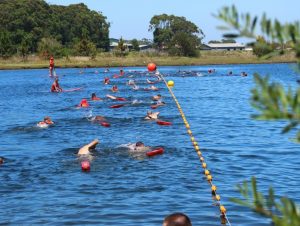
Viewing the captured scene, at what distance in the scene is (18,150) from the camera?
19.0 m

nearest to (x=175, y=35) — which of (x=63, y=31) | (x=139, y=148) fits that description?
(x=63, y=31)

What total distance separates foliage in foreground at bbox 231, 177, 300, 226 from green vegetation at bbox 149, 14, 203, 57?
407 feet

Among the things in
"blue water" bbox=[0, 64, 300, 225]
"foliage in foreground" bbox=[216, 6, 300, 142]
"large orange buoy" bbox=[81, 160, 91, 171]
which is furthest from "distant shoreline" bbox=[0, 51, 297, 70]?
"foliage in foreground" bbox=[216, 6, 300, 142]

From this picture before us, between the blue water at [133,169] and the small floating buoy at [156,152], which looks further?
the small floating buoy at [156,152]

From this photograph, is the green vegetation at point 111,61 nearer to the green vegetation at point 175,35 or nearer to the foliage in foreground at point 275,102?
the green vegetation at point 175,35

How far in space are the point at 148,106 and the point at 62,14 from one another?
120542 millimetres

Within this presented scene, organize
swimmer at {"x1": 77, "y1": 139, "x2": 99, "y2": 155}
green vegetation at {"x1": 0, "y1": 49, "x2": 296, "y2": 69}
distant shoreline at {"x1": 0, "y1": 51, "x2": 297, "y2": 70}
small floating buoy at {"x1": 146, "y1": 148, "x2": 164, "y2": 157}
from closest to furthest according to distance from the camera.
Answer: small floating buoy at {"x1": 146, "y1": 148, "x2": 164, "y2": 157}
swimmer at {"x1": 77, "y1": 139, "x2": 99, "y2": 155}
distant shoreline at {"x1": 0, "y1": 51, "x2": 297, "y2": 70}
green vegetation at {"x1": 0, "y1": 49, "x2": 296, "y2": 69}

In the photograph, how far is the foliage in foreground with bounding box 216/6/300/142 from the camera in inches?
63.1

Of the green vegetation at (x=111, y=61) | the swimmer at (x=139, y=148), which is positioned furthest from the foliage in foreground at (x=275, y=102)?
the green vegetation at (x=111, y=61)

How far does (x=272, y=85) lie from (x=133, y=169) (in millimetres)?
13623

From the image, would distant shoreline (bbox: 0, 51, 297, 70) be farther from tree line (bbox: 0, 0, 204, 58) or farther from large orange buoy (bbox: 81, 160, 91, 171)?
large orange buoy (bbox: 81, 160, 91, 171)

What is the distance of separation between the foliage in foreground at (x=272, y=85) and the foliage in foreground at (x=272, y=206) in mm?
225

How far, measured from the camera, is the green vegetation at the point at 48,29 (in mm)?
107375

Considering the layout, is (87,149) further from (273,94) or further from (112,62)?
(112,62)
